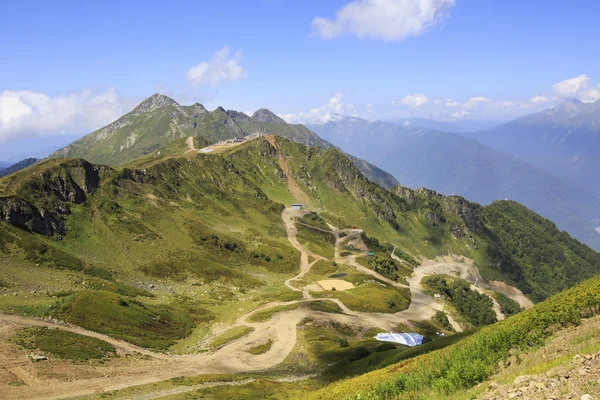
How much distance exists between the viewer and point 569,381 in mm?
14203

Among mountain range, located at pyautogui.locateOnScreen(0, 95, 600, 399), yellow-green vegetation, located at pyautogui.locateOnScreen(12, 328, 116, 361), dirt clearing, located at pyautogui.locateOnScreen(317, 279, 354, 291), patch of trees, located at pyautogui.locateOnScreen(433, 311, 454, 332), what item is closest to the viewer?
mountain range, located at pyautogui.locateOnScreen(0, 95, 600, 399)

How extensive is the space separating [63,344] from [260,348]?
112 feet

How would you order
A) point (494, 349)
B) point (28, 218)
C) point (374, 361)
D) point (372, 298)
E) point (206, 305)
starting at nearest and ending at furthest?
point (494, 349), point (374, 361), point (206, 305), point (28, 218), point (372, 298)

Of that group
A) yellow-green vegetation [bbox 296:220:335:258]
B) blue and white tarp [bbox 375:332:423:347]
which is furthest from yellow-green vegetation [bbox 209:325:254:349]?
yellow-green vegetation [bbox 296:220:335:258]

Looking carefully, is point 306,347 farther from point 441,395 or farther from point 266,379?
point 441,395

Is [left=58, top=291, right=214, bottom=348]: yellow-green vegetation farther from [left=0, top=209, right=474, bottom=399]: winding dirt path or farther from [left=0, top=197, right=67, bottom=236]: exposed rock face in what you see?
[left=0, top=197, right=67, bottom=236]: exposed rock face

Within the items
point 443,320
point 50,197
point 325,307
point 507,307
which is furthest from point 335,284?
point 50,197

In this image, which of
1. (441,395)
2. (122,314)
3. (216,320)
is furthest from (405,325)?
(441,395)

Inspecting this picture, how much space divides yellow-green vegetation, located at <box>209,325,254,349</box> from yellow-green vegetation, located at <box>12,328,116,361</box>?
20650 millimetres

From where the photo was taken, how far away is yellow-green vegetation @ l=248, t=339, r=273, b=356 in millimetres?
70438

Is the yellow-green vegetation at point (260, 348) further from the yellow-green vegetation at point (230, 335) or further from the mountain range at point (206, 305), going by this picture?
the yellow-green vegetation at point (230, 335)

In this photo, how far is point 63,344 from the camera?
5506cm

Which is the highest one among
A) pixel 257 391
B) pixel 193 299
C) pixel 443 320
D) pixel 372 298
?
pixel 257 391

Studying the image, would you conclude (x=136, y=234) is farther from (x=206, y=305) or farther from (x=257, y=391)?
(x=257, y=391)
